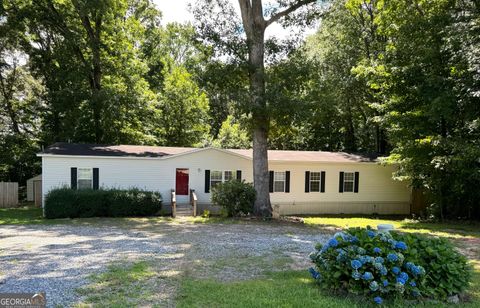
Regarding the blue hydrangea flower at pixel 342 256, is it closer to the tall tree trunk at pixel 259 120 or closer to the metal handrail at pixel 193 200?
the tall tree trunk at pixel 259 120

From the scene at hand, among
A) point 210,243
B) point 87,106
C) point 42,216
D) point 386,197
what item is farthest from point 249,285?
point 87,106

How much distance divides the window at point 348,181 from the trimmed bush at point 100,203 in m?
10.3

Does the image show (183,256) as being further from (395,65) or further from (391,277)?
(395,65)

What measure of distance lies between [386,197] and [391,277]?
60.6 feet

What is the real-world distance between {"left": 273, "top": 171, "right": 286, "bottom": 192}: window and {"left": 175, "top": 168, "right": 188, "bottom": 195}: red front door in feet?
15.3

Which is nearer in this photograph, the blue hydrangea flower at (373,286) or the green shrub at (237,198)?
the blue hydrangea flower at (373,286)

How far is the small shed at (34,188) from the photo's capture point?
22.6 meters

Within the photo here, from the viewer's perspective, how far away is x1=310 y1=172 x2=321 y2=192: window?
70.1 ft

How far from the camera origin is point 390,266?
5254 millimetres

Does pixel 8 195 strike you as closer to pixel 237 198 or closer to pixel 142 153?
pixel 142 153

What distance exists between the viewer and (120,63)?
79.2ft

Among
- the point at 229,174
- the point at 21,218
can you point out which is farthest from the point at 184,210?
the point at 21,218

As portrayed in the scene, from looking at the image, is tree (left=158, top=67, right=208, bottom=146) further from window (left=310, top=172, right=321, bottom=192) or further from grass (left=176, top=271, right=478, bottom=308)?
grass (left=176, top=271, right=478, bottom=308)

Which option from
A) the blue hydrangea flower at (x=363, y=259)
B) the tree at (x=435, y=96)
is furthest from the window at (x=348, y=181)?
the blue hydrangea flower at (x=363, y=259)
